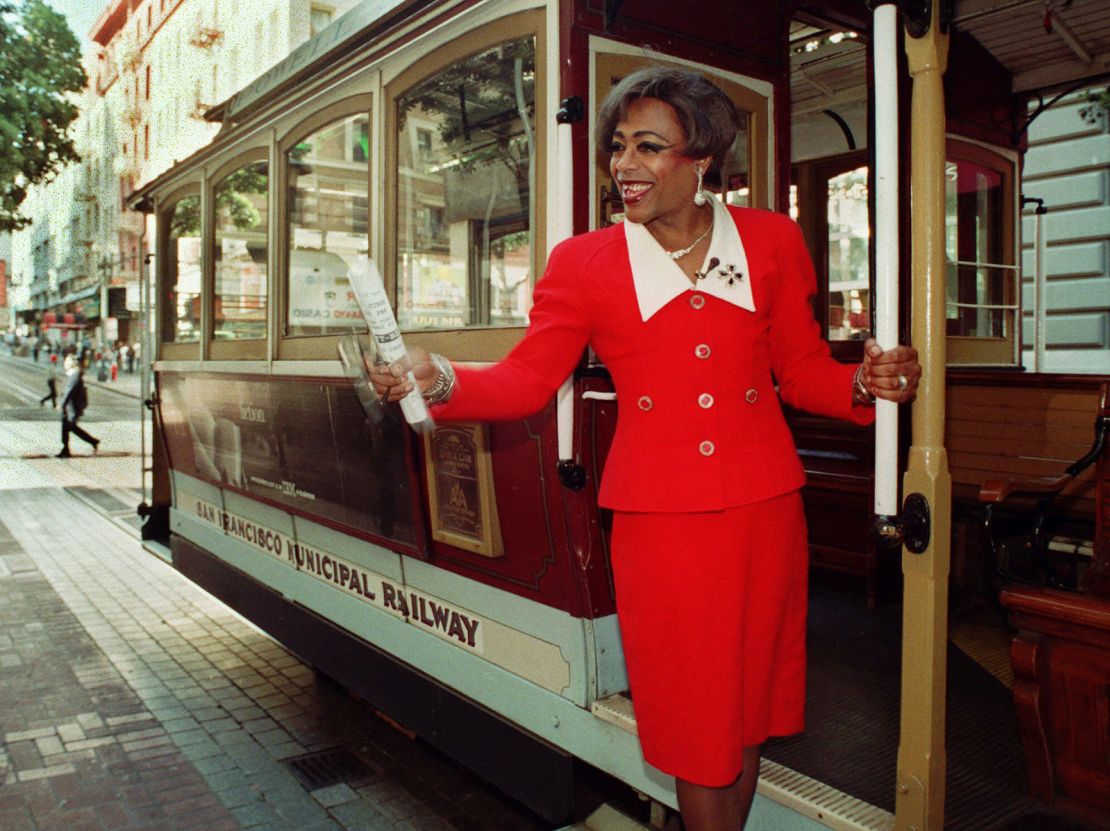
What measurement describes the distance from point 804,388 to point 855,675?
5.70ft

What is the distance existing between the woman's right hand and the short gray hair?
25.7 inches

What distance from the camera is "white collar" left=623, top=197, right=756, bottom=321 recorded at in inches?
75.8

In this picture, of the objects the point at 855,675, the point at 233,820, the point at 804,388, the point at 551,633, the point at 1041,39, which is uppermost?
the point at 1041,39

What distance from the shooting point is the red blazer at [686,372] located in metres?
1.89

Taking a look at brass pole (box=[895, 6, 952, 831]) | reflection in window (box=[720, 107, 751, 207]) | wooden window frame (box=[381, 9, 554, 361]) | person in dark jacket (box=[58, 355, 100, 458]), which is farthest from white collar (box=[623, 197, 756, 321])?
person in dark jacket (box=[58, 355, 100, 458])

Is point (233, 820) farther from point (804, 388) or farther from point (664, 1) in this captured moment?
point (664, 1)

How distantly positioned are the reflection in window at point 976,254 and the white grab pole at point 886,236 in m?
3.32

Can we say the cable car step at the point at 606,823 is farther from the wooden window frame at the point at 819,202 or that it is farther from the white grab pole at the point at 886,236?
the wooden window frame at the point at 819,202

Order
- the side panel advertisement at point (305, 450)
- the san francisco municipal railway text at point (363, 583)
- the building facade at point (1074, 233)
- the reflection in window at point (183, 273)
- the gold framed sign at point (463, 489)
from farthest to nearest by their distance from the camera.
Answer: the building facade at point (1074, 233)
the reflection in window at point (183, 273)
the side panel advertisement at point (305, 450)
the san francisco municipal railway text at point (363, 583)
the gold framed sign at point (463, 489)

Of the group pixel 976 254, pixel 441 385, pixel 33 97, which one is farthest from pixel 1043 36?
pixel 33 97

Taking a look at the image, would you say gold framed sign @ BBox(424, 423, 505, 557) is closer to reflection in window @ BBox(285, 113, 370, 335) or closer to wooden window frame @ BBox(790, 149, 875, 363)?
reflection in window @ BBox(285, 113, 370, 335)

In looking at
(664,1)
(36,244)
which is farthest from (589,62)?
(36,244)

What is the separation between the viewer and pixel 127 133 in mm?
40500

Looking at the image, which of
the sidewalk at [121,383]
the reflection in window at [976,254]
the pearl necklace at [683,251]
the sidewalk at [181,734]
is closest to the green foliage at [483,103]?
the pearl necklace at [683,251]
